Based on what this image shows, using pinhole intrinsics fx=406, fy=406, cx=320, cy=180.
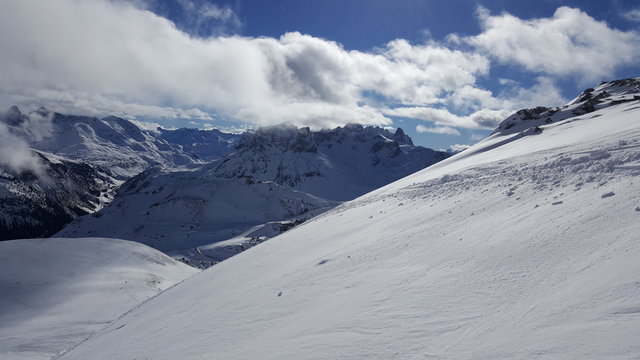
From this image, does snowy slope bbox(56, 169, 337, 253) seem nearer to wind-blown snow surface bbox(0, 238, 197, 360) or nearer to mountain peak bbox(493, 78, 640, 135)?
mountain peak bbox(493, 78, 640, 135)

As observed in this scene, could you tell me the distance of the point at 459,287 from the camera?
30.2ft

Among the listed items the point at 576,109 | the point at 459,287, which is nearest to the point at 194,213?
the point at 576,109

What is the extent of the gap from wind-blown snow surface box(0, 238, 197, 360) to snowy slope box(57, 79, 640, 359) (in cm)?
1310

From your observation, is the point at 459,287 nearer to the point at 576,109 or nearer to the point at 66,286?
the point at 66,286

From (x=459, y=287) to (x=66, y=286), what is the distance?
40096mm

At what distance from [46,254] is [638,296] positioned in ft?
167

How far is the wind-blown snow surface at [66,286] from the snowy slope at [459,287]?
13096mm

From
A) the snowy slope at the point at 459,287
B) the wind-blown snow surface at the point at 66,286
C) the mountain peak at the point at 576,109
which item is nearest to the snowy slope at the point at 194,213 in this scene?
the mountain peak at the point at 576,109

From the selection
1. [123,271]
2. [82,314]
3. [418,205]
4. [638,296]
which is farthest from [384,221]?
[123,271]

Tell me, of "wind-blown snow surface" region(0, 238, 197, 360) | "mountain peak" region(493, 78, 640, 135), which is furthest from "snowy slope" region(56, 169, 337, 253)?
"wind-blown snow surface" region(0, 238, 197, 360)

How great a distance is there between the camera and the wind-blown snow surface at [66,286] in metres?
28.5

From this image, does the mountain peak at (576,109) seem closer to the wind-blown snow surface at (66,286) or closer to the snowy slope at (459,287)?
the snowy slope at (459,287)

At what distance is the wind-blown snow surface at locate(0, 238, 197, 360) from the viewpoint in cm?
2850

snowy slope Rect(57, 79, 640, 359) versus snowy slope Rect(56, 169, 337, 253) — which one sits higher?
snowy slope Rect(56, 169, 337, 253)
